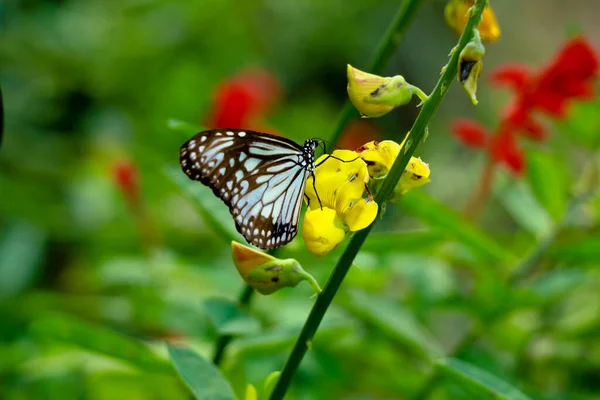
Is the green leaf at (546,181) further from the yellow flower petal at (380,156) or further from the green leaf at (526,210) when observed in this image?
the yellow flower petal at (380,156)

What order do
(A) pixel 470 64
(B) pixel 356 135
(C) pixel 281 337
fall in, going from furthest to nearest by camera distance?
1. (B) pixel 356 135
2. (C) pixel 281 337
3. (A) pixel 470 64

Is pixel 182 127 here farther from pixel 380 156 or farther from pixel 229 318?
pixel 380 156

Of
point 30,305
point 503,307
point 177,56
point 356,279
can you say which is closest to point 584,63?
point 503,307

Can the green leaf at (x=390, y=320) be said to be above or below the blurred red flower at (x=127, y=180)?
above

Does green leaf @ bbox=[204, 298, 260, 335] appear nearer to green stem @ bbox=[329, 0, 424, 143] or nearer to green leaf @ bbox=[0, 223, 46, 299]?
green stem @ bbox=[329, 0, 424, 143]

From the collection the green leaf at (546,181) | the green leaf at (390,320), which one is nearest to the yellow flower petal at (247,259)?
the green leaf at (390,320)

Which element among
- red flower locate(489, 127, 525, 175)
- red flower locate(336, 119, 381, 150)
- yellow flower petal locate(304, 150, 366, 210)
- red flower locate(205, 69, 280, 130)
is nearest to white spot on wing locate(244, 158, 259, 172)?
yellow flower petal locate(304, 150, 366, 210)

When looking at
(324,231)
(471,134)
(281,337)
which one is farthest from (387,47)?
(471,134)
